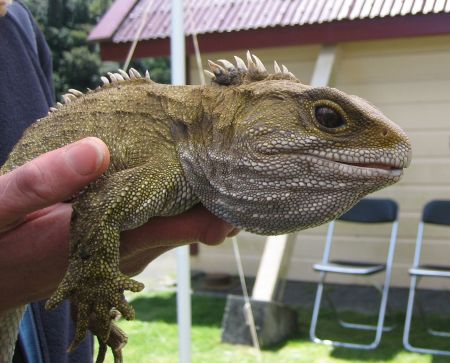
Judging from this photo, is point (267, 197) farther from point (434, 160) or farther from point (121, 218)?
point (434, 160)

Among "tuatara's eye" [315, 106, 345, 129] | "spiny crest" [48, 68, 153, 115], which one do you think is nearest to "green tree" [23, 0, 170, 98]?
"spiny crest" [48, 68, 153, 115]

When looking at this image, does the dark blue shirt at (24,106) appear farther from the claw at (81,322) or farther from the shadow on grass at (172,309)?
the shadow on grass at (172,309)

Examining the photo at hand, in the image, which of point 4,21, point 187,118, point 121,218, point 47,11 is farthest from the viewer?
point 47,11

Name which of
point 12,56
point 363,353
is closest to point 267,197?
point 12,56

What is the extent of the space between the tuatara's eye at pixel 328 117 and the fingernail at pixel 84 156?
0.53 m

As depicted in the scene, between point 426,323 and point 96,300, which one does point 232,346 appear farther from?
point 96,300

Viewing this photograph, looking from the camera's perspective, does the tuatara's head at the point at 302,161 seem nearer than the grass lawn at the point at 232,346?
Yes

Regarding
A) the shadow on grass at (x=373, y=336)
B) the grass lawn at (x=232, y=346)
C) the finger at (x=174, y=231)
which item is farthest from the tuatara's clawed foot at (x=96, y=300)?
the shadow on grass at (x=373, y=336)

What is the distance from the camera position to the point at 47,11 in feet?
22.3

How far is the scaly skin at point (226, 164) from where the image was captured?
156 centimetres

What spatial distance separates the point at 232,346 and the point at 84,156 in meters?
4.93

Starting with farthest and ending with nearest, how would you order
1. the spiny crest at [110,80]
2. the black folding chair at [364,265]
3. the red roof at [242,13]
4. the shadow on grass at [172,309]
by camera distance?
the shadow on grass at [172,309] → the red roof at [242,13] → the black folding chair at [364,265] → the spiny crest at [110,80]

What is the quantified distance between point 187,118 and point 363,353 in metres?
4.72

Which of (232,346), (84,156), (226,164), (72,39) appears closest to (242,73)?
(226,164)
